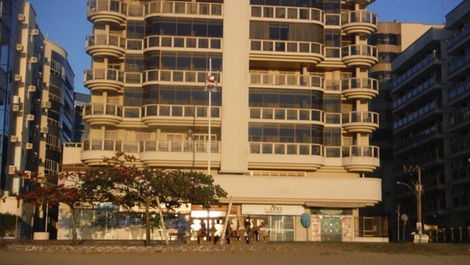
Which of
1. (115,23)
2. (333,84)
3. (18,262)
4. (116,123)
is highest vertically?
(115,23)

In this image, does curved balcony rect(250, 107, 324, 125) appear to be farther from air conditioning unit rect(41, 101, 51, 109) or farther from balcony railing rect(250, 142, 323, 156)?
air conditioning unit rect(41, 101, 51, 109)

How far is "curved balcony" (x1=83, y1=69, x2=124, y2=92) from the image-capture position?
237 feet

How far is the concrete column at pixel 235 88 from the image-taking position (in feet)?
232

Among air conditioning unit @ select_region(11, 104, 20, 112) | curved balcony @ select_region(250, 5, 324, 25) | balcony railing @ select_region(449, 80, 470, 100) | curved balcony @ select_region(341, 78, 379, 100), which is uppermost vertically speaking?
curved balcony @ select_region(250, 5, 324, 25)

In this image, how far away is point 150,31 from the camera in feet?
238

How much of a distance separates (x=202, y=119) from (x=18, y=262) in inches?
1465

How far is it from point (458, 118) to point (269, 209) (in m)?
29.3

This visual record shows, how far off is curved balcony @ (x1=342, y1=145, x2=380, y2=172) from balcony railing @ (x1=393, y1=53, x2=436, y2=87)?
25185mm

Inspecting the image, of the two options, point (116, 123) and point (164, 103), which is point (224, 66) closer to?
point (164, 103)

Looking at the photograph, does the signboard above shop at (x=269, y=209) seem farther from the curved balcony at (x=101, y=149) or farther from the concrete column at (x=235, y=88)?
the curved balcony at (x=101, y=149)

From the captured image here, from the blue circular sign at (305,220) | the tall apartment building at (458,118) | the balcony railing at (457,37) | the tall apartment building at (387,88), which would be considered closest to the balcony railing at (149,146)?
the blue circular sign at (305,220)

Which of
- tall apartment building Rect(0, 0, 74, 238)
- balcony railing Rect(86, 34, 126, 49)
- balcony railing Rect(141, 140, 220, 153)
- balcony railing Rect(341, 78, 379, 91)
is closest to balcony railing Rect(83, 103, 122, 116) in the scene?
balcony railing Rect(141, 140, 220, 153)

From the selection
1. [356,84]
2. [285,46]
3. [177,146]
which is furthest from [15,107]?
[356,84]

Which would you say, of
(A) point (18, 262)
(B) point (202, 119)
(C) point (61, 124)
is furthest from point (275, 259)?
(C) point (61, 124)
